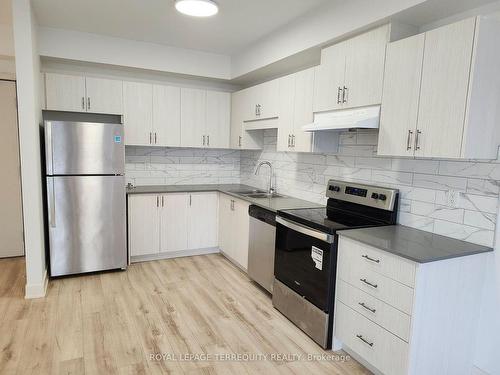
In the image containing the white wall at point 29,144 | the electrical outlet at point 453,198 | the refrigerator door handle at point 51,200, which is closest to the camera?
the electrical outlet at point 453,198

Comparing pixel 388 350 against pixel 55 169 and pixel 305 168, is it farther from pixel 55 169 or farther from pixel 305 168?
pixel 55 169

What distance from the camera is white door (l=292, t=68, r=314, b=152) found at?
300 centimetres

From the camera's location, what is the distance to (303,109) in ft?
10.1

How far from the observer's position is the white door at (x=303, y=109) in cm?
300

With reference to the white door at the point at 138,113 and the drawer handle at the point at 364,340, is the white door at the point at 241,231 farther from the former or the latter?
the drawer handle at the point at 364,340

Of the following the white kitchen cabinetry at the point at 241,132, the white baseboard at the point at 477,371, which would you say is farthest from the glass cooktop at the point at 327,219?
the white kitchen cabinetry at the point at 241,132

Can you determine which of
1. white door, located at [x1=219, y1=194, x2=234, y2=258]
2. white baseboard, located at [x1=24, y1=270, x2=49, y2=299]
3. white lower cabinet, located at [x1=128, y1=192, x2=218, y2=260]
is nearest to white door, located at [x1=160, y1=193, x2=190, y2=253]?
Result: white lower cabinet, located at [x1=128, y1=192, x2=218, y2=260]

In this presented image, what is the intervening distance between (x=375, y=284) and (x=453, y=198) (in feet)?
2.52

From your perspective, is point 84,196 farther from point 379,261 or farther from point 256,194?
point 379,261

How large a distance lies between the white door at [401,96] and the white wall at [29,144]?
9.23 ft

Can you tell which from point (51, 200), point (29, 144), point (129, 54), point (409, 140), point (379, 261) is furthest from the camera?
point (129, 54)

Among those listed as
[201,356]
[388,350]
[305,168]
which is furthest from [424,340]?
[305,168]

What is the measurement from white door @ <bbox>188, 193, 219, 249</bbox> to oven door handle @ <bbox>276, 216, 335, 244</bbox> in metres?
1.56

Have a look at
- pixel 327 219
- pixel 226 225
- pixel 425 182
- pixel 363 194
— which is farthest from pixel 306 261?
pixel 226 225
